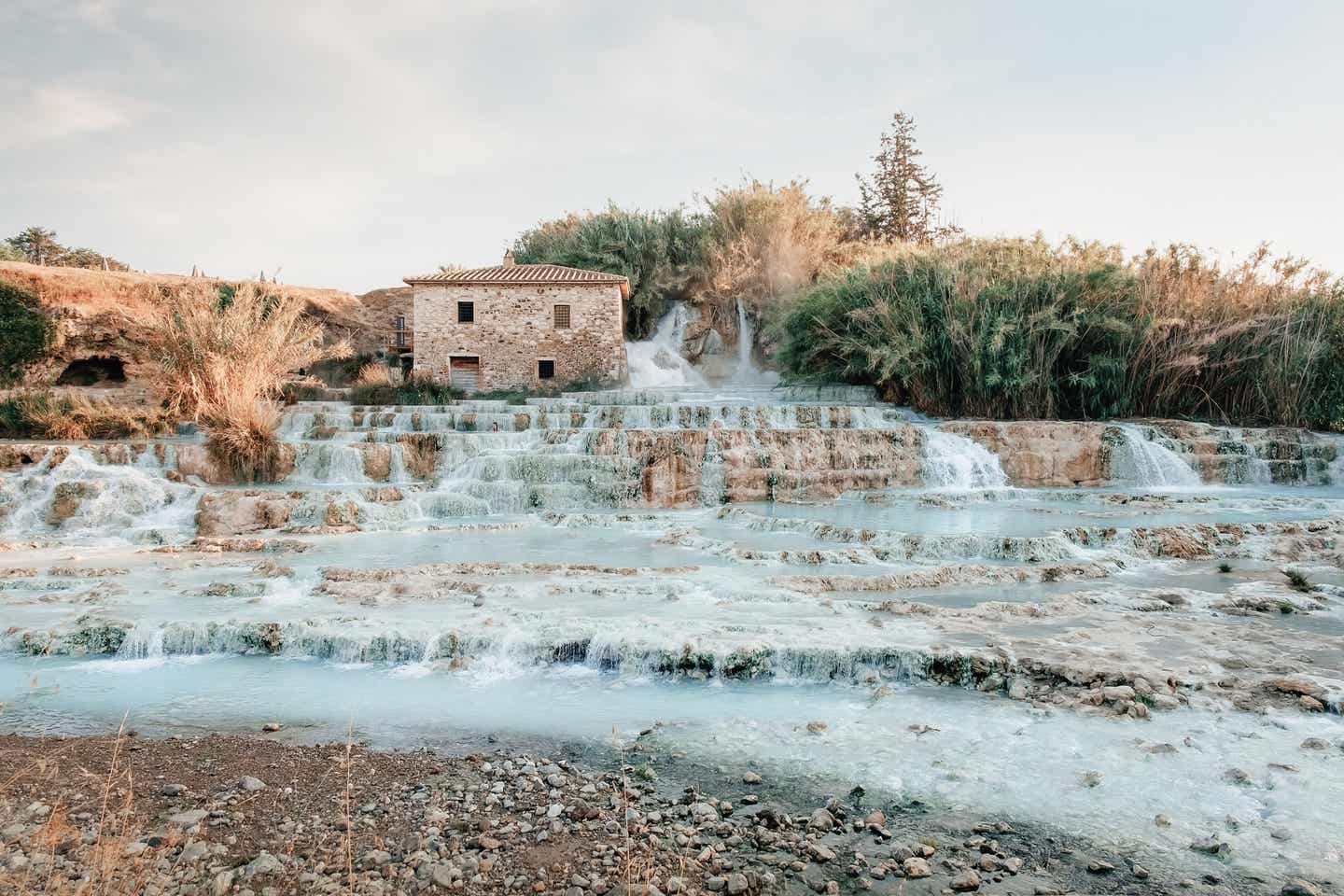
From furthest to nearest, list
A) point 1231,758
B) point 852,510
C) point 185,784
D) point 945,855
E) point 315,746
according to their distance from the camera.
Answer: point 852,510, point 315,746, point 1231,758, point 185,784, point 945,855

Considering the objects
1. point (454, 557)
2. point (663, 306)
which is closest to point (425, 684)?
point (454, 557)

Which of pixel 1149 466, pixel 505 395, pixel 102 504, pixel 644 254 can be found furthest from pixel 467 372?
pixel 1149 466

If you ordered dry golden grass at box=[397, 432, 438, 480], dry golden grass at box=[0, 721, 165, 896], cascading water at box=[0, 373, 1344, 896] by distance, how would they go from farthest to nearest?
dry golden grass at box=[397, 432, 438, 480] → cascading water at box=[0, 373, 1344, 896] → dry golden grass at box=[0, 721, 165, 896]

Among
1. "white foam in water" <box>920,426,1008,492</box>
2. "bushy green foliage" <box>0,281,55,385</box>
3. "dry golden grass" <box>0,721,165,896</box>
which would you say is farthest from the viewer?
"bushy green foliage" <box>0,281,55,385</box>

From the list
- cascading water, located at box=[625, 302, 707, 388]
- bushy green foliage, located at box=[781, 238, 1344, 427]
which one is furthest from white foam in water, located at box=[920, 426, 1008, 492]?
cascading water, located at box=[625, 302, 707, 388]

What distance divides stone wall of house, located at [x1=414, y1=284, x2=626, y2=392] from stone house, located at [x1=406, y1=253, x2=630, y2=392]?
0.02m

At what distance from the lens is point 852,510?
9445 millimetres

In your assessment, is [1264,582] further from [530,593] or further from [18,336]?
[18,336]

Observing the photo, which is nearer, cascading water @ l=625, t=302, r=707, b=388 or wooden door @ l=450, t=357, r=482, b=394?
wooden door @ l=450, t=357, r=482, b=394

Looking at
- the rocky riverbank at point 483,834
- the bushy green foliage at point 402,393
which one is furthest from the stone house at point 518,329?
the rocky riverbank at point 483,834

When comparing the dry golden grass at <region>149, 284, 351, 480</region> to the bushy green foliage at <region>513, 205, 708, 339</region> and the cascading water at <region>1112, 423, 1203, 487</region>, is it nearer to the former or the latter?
the cascading water at <region>1112, 423, 1203, 487</region>

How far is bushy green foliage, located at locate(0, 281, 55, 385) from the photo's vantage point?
17719 millimetres

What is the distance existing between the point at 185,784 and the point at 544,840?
1.31 m

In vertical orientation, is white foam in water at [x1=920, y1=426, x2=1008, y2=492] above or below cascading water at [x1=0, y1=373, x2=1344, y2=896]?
above
